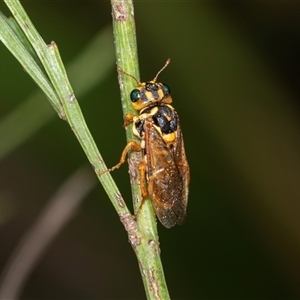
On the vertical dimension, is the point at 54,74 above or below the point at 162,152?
below

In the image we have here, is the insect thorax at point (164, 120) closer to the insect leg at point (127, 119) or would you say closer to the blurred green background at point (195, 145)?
the insect leg at point (127, 119)

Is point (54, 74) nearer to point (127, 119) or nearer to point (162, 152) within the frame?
point (127, 119)

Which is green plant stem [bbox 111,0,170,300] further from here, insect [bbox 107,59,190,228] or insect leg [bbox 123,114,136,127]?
insect [bbox 107,59,190,228]

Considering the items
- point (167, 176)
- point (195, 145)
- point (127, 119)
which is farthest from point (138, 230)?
point (195, 145)

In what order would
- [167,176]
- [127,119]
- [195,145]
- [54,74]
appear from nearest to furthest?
[54,74]
[127,119]
[167,176]
[195,145]

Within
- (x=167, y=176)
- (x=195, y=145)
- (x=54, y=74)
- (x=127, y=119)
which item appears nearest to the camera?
Result: (x=54, y=74)

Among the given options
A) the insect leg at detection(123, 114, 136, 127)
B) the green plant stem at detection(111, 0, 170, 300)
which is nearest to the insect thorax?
the insect leg at detection(123, 114, 136, 127)

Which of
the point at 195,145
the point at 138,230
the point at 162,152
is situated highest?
the point at 195,145
